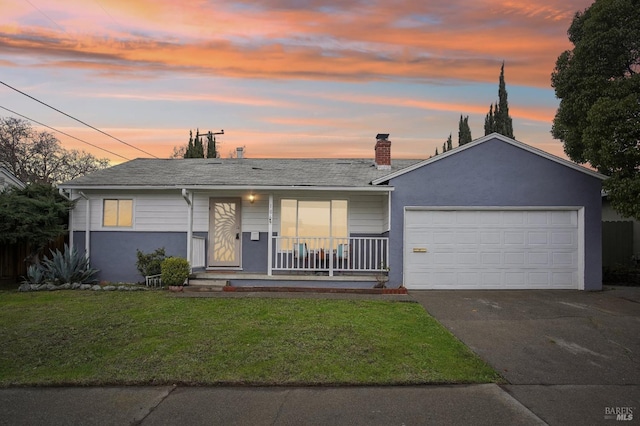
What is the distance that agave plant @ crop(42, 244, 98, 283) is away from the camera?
12305mm

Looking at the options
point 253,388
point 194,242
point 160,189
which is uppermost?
point 160,189

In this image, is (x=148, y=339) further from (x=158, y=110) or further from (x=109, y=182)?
(x=158, y=110)

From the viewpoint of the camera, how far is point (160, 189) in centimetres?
1318

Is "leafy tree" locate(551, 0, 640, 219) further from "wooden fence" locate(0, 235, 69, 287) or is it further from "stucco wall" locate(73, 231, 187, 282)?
"wooden fence" locate(0, 235, 69, 287)

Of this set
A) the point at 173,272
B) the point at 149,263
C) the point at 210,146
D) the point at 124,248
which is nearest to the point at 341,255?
the point at 173,272

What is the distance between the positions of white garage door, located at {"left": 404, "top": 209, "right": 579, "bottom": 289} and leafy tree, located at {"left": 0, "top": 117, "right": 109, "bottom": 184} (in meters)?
27.3

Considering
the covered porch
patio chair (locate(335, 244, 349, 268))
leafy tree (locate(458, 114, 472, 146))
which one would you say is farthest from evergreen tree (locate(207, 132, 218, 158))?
patio chair (locate(335, 244, 349, 268))

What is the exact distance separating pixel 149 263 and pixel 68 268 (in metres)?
2.16

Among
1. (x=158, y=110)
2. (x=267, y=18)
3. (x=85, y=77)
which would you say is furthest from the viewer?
(x=158, y=110)

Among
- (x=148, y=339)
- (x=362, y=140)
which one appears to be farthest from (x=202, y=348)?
(x=362, y=140)

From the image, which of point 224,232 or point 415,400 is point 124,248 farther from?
point 415,400

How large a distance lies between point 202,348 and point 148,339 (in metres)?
1.09

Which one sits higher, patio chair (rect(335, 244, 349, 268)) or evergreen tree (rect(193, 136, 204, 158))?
evergreen tree (rect(193, 136, 204, 158))

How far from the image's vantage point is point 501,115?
93.9 ft
